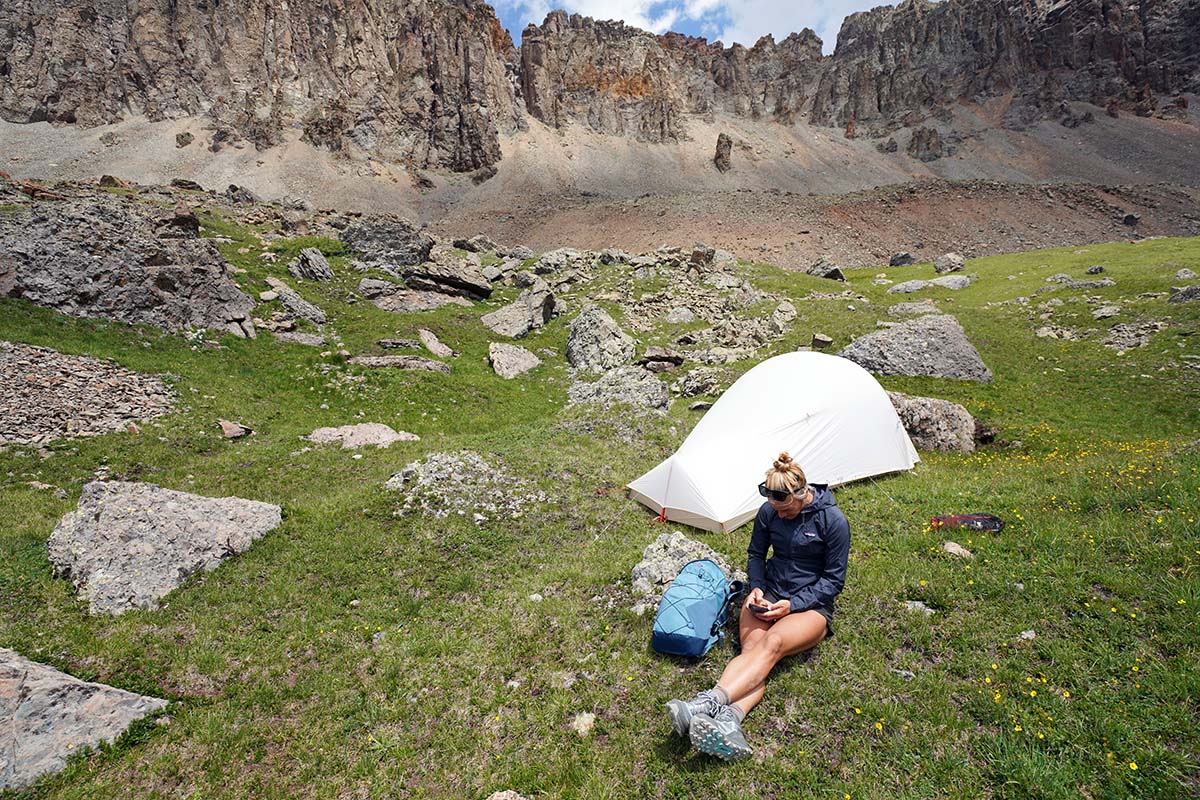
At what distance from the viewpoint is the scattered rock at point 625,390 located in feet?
72.1

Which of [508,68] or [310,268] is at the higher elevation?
[508,68]

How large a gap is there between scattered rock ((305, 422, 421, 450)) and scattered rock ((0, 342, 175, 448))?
5.57 meters

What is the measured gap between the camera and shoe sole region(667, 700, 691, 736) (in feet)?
19.5

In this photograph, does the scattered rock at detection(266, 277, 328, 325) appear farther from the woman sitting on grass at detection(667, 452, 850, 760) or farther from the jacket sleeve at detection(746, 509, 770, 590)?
the woman sitting on grass at detection(667, 452, 850, 760)

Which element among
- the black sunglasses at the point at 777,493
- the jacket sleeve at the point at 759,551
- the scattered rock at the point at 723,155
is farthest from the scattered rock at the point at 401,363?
the scattered rock at the point at 723,155

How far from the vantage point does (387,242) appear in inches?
1603

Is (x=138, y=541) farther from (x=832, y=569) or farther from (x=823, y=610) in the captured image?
(x=832, y=569)

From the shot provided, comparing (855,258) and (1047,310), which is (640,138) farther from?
(1047,310)

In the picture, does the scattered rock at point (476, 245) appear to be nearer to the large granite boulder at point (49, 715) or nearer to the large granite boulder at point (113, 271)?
the large granite boulder at point (113, 271)

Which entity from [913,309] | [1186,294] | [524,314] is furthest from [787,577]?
[1186,294]

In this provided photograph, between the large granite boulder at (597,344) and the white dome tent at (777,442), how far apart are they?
45.0 ft

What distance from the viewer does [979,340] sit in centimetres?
2842

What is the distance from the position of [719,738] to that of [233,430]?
1941 centimetres

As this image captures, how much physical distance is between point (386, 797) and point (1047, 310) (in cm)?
4181
